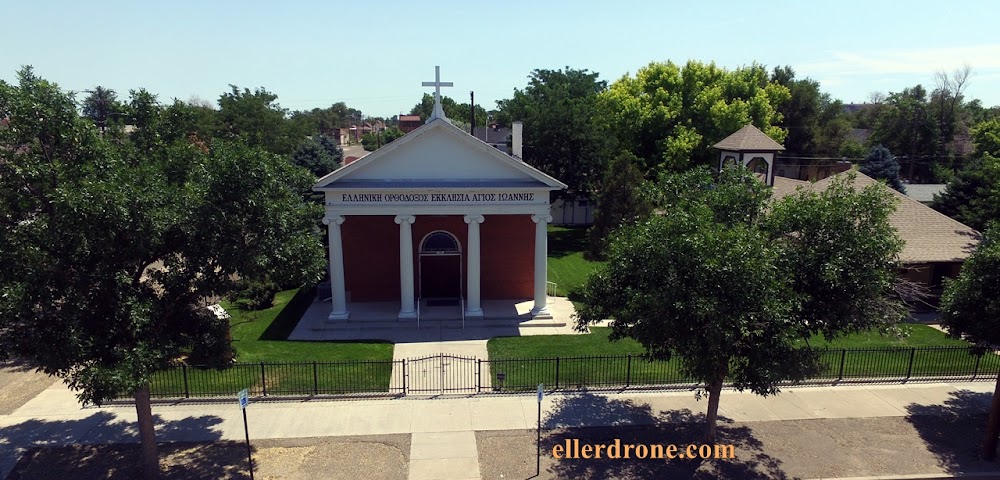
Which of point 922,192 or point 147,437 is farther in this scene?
point 922,192

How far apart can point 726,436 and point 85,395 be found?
1313cm

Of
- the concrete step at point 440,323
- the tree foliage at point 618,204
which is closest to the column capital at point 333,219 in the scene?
the concrete step at point 440,323

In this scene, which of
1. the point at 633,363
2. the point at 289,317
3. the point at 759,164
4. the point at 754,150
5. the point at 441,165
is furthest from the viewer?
the point at 759,164

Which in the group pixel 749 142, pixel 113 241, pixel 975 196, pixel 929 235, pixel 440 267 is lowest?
pixel 440 267

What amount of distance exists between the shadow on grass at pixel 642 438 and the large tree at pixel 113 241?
7.51m

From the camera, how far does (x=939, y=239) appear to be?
82.8 ft

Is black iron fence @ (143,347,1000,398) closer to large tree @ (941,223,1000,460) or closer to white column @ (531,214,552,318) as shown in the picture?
large tree @ (941,223,1000,460)

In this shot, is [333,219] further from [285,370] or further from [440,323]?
[285,370]

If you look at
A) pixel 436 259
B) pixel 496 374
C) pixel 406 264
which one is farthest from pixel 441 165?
pixel 496 374

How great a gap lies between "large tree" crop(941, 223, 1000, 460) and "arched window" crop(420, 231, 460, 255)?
16348 millimetres

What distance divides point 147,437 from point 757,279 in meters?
12.2

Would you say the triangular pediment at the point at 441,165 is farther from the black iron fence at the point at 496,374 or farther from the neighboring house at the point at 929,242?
the neighboring house at the point at 929,242

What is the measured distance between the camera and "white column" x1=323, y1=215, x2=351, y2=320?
70.9 feet

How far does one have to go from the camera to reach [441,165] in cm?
2202
